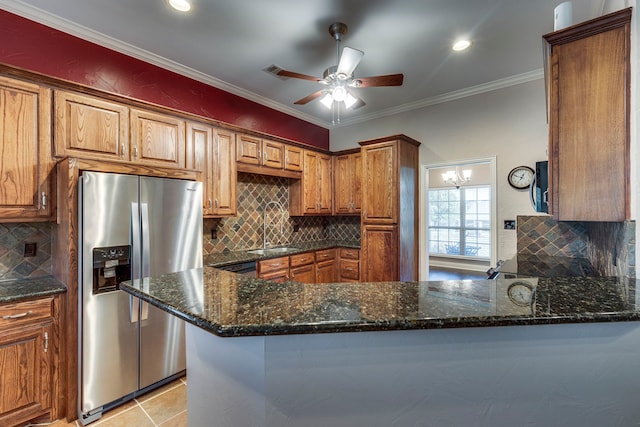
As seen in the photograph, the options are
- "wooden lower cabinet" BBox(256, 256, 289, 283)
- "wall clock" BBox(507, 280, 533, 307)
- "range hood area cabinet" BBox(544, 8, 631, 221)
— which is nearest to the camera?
"wall clock" BBox(507, 280, 533, 307)

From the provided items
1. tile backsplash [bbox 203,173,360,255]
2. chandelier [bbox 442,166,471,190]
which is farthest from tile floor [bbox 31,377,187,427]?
chandelier [bbox 442,166,471,190]

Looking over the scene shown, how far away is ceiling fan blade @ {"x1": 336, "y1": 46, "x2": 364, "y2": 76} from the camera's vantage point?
205cm

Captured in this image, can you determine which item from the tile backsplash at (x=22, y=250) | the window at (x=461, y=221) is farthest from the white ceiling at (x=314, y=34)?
the window at (x=461, y=221)

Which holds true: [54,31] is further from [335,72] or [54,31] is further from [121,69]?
[335,72]

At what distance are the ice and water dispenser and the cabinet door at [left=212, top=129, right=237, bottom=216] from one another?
1.05 m

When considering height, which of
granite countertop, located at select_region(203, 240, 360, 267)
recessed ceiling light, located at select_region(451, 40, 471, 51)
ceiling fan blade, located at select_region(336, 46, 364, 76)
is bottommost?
granite countertop, located at select_region(203, 240, 360, 267)

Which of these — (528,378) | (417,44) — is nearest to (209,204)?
(417,44)

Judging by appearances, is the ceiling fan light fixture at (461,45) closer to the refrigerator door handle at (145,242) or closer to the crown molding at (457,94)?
the crown molding at (457,94)

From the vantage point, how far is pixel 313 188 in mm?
4215

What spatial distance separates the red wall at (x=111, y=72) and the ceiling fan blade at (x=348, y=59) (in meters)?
1.67

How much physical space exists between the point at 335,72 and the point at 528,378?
2330mm

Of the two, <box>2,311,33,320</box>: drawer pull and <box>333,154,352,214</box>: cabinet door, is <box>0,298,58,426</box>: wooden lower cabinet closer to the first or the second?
<box>2,311,33,320</box>: drawer pull

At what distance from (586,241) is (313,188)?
9.98 ft

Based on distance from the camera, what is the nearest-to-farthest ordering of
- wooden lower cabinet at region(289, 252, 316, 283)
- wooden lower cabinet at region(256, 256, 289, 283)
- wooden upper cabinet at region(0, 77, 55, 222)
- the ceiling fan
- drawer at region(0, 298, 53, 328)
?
drawer at region(0, 298, 53, 328) → wooden upper cabinet at region(0, 77, 55, 222) → the ceiling fan → wooden lower cabinet at region(256, 256, 289, 283) → wooden lower cabinet at region(289, 252, 316, 283)
